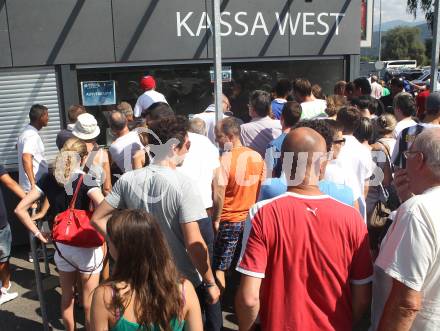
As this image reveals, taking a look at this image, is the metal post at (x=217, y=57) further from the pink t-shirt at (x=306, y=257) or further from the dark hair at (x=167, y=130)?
the pink t-shirt at (x=306, y=257)

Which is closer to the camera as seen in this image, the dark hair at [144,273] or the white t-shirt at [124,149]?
the dark hair at [144,273]

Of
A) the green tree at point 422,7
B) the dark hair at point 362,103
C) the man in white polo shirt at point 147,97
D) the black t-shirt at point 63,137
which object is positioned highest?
the green tree at point 422,7

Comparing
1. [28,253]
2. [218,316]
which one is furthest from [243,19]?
[218,316]

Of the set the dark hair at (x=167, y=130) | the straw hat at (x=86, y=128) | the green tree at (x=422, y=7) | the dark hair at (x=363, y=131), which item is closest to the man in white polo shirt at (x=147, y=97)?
the straw hat at (x=86, y=128)

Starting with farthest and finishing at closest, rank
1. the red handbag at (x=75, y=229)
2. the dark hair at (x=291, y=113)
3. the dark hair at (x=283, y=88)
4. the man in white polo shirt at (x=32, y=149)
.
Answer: the dark hair at (x=283, y=88)
the man in white polo shirt at (x=32, y=149)
the dark hair at (x=291, y=113)
the red handbag at (x=75, y=229)

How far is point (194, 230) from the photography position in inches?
116

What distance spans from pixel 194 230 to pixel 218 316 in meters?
0.84

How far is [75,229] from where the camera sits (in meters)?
3.53

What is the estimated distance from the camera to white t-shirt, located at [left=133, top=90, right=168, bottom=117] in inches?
250

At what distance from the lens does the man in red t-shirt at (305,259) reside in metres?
2.21

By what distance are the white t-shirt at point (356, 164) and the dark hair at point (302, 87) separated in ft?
6.78

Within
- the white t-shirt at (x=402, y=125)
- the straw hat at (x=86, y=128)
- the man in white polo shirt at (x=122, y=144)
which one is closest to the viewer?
the straw hat at (x=86, y=128)

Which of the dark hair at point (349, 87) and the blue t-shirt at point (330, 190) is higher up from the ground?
the dark hair at point (349, 87)

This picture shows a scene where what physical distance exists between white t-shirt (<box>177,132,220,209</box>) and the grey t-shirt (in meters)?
0.95
